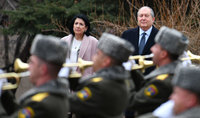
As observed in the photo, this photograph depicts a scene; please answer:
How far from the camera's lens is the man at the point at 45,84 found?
2623 mm

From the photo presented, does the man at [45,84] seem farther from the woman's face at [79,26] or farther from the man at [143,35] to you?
the woman's face at [79,26]

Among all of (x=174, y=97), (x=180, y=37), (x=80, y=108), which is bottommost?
(x=80, y=108)

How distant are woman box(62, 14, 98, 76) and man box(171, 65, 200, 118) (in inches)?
129

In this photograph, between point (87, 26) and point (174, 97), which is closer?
point (174, 97)

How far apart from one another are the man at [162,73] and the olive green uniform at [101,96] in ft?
1.06

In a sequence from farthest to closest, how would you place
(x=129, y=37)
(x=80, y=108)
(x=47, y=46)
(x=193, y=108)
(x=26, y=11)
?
(x=26, y=11)
(x=129, y=37)
(x=80, y=108)
(x=47, y=46)
(x=193, y=108)

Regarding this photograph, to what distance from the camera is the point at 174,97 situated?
2.34m

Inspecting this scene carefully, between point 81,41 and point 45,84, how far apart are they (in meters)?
2.99

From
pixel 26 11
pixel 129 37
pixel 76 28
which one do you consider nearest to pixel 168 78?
pixel 129 37

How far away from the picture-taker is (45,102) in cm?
263

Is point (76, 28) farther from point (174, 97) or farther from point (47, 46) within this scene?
point (174, 97)

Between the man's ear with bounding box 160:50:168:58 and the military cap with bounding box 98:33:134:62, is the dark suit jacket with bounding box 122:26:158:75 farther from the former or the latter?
the military cap with bounding box 98:33:134:62

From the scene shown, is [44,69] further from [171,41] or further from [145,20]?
[145,20]

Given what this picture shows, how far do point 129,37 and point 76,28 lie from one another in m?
0.77
